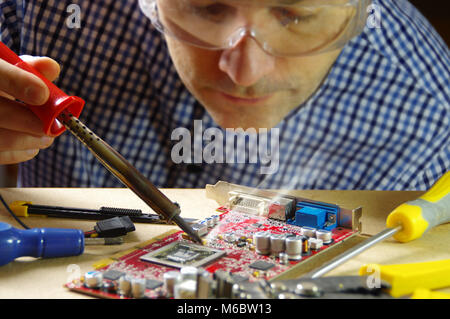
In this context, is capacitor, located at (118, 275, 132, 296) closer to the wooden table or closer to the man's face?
the wooden table

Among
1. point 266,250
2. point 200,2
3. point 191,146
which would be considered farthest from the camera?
point 191,146

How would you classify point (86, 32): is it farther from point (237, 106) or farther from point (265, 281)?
point (265, 281)

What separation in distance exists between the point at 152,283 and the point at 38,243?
20cm

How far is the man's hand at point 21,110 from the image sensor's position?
852 millimetres

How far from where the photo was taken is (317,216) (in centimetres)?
86

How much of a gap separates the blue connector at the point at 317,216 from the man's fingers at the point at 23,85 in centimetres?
45

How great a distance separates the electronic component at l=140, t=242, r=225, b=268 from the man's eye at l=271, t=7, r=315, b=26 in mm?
436

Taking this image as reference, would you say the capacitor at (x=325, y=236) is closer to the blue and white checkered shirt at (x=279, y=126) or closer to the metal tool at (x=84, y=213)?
the metal tool at (x=84, y=213)

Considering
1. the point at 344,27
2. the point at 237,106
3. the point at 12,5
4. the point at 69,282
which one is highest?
the point at 12,5

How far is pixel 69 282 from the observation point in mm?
702

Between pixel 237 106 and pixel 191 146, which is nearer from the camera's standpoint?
pixel 237 106

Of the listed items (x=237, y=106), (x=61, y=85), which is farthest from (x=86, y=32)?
(x=237, y=106)
